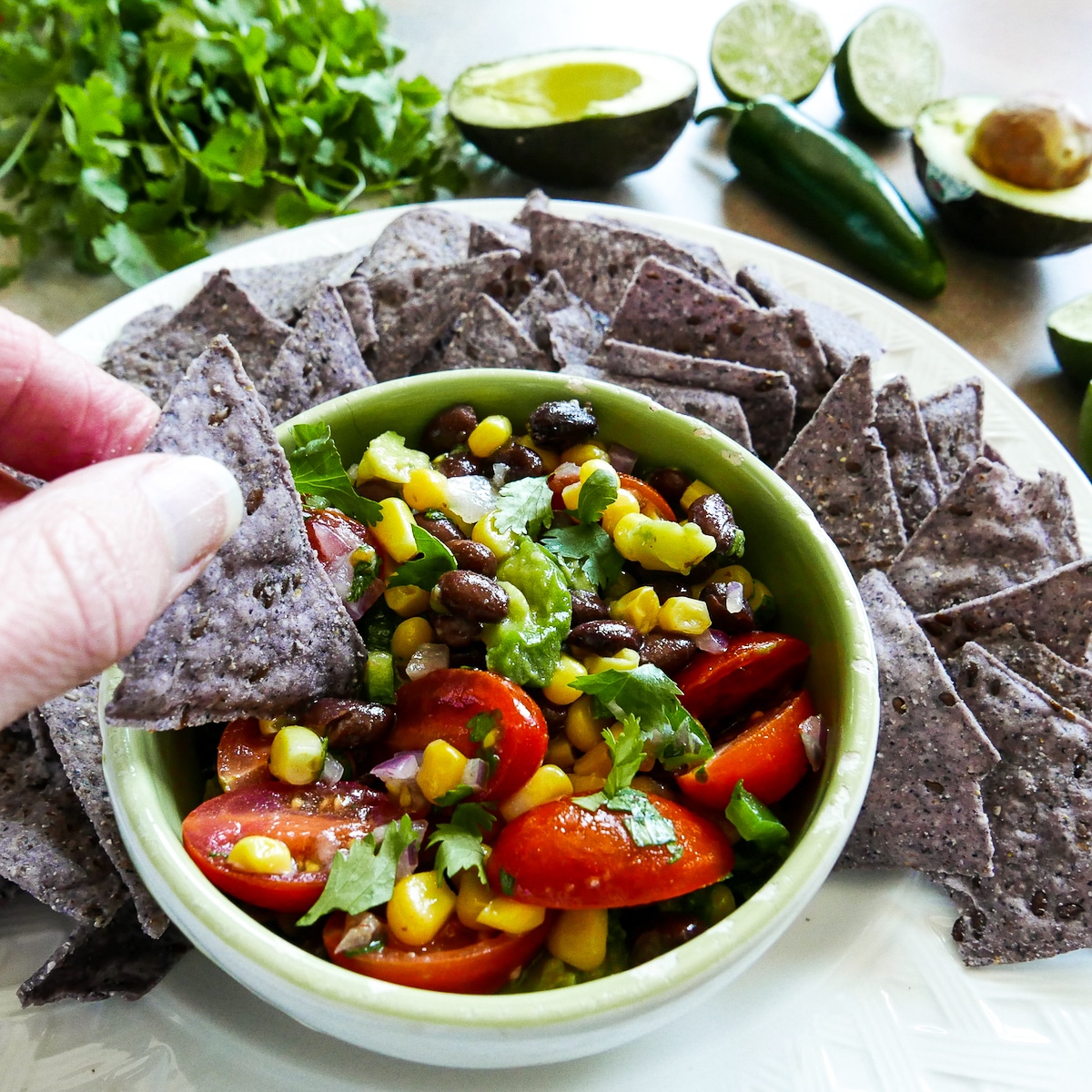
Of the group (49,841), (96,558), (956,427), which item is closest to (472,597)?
(96,558)

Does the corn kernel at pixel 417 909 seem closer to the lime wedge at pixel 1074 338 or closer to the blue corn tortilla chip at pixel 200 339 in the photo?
the blue corn tortilla chip at pixel 200 339

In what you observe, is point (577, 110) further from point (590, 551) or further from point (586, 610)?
point (586, 610)

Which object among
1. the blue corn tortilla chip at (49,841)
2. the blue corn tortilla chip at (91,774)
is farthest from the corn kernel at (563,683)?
the blue corn tortilla chip at (49,841)

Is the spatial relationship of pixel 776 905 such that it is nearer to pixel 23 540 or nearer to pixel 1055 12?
pixel 23 540

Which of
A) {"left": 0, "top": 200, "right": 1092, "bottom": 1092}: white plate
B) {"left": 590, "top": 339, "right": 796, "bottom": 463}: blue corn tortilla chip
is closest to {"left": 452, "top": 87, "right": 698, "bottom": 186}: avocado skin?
{"left": 590, "top": 339, "right": 796, "bottom": 463}: blue corn tortilla chip

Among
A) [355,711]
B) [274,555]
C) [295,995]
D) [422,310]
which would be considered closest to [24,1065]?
[295,995]

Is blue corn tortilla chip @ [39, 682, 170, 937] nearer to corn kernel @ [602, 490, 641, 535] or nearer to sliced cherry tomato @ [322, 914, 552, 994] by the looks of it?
sliced cherry tomato @ [322, 914, 552, 994]
